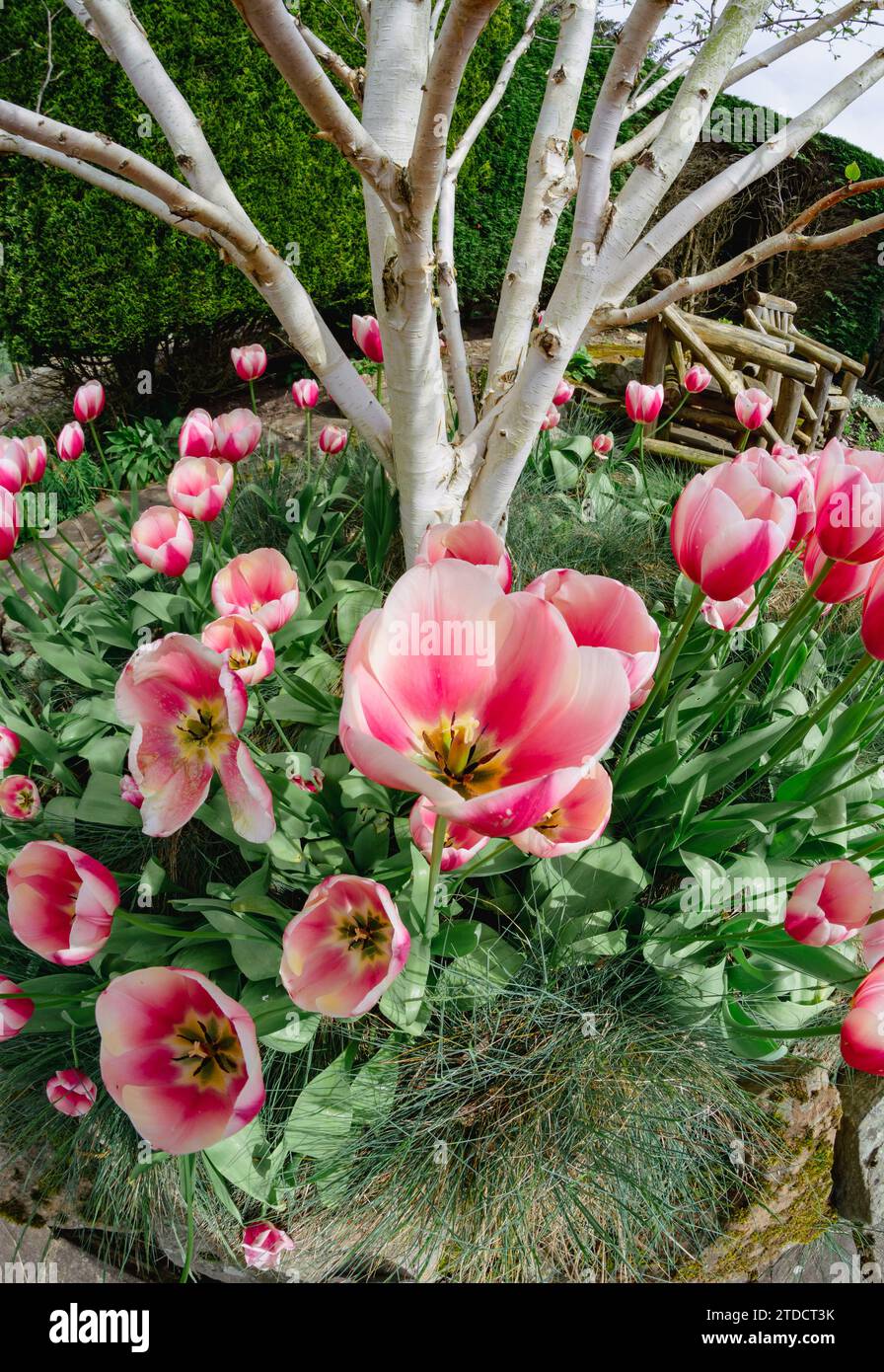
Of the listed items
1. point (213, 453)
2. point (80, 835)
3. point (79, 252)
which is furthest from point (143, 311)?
point (80, 835)

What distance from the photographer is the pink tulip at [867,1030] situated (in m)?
0.90

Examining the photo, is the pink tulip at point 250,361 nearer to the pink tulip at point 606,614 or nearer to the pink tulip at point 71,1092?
the pink tulip at point 606,614

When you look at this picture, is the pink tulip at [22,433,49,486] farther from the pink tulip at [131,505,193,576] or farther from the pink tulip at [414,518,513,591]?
the pink tulip at [414,518,513,591]

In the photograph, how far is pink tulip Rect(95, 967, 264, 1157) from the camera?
916 mm

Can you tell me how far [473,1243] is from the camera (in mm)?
1436

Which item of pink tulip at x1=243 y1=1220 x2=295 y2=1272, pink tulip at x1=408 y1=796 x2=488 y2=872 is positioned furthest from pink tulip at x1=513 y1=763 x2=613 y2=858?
pink tulip at x1=243 y1=1220 x2=295 y2=1272

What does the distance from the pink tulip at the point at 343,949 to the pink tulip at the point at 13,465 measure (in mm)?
1210

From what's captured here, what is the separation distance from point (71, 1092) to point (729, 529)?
1446 mm

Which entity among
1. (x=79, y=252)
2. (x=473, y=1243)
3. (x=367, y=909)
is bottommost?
(x=473, y=1243)

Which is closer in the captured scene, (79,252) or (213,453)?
(213,453)

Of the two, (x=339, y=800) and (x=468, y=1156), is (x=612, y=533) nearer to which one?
(x=339, y=800)
